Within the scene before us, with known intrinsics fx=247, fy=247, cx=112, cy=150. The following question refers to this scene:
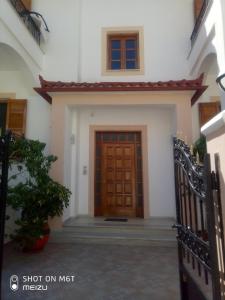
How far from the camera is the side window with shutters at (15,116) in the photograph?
313 inches

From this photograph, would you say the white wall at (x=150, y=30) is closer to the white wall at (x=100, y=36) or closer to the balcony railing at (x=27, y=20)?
the white wall at (x=100, y=36)

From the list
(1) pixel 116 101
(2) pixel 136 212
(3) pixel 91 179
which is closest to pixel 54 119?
(1) pixel 116 101

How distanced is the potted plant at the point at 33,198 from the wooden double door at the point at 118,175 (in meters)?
2.34

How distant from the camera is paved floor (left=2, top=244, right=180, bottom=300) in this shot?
12.1ft

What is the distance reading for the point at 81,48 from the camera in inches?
342

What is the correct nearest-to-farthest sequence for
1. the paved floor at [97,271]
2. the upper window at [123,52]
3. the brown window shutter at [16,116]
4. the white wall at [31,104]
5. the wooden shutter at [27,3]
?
the paved floor at [97,271] < the brown window shutter at [16,116] < the white wall at [31,104] < the wooden shutter at [27,3] < the upper window at [123,52]

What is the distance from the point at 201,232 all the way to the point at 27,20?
7909 mm

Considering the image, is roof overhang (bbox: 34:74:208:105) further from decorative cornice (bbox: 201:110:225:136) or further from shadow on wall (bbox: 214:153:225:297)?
shadow on wall (bbox: 214:153:225:297)

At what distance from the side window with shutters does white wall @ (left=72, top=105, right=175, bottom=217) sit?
5.63 feet

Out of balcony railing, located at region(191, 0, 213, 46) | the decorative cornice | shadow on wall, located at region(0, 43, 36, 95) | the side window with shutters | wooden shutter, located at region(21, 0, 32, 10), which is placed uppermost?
wooden shutter, located at region(21, 0, 32, 10)

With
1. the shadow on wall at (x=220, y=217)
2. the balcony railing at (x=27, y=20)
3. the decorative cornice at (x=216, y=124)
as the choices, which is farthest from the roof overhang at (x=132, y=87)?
the shadow on wall at (x=220, y=217)

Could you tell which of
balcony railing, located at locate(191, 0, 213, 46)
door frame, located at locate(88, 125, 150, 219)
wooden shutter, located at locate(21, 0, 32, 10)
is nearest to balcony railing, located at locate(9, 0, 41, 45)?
wooden shutter, located at locate(21, 0, 32, 10)

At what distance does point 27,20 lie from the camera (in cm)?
762

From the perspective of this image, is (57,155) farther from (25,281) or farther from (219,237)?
(219,237)
